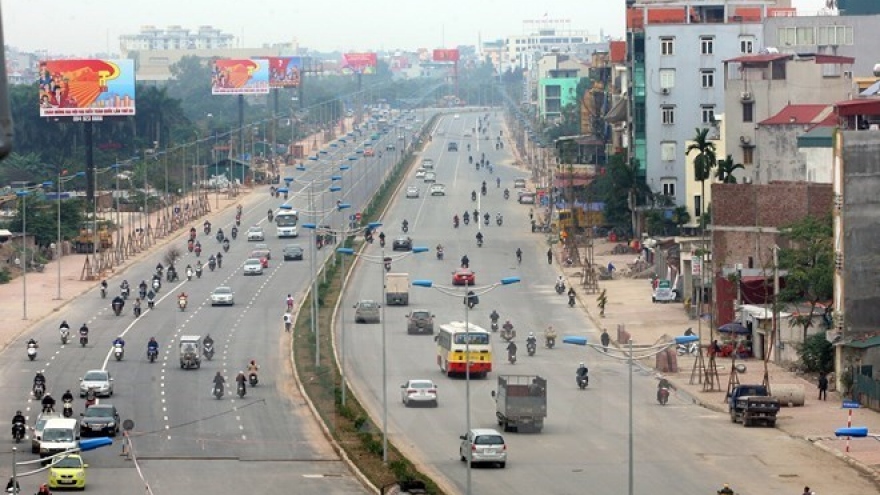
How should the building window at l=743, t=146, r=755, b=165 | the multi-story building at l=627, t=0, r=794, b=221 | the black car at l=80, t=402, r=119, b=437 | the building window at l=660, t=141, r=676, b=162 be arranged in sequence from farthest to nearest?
1. the building window at l=660, t=141, r=676, b=162
2. the multi-story building at l=627, t=0, r=794, b=221
3. the building window at l=743, t=146, r=755, b=165
4. the black car at l=80, t=402, r=119, b=437

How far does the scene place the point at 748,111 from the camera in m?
99.1

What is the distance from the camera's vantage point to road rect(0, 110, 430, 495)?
46.1 m

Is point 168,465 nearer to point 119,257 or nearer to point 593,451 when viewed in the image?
point 593,451

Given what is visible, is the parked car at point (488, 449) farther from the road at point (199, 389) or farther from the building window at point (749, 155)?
the building window at point (749, 155)

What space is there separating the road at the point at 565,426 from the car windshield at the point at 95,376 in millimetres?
8311

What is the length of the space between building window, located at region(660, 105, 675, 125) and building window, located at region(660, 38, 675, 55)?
3543 millimetres

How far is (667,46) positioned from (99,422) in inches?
2967

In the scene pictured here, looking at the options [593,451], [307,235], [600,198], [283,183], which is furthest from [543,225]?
[593,451]

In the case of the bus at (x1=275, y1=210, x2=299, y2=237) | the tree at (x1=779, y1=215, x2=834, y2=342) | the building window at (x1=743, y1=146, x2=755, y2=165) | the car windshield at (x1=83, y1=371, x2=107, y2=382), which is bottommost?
the car windshield at (x1=83, y1=371, x2=107, y2=382)

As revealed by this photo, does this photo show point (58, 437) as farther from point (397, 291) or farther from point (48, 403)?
point (397, 291)

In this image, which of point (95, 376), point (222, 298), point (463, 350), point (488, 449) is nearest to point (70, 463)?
point (488, 449)

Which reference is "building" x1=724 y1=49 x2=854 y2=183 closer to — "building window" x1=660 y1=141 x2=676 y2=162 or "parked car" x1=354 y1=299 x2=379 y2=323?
"building window" x1=660 y1=141 x2=676 y2=162

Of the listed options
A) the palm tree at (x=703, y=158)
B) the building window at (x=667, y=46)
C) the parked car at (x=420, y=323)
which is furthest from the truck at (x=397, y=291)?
the building window at (x=667, y=46)

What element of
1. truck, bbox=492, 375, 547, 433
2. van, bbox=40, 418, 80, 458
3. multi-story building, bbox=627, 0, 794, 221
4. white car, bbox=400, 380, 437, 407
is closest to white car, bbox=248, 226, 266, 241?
multi-story building, bbox=627, 0, 794, 221
